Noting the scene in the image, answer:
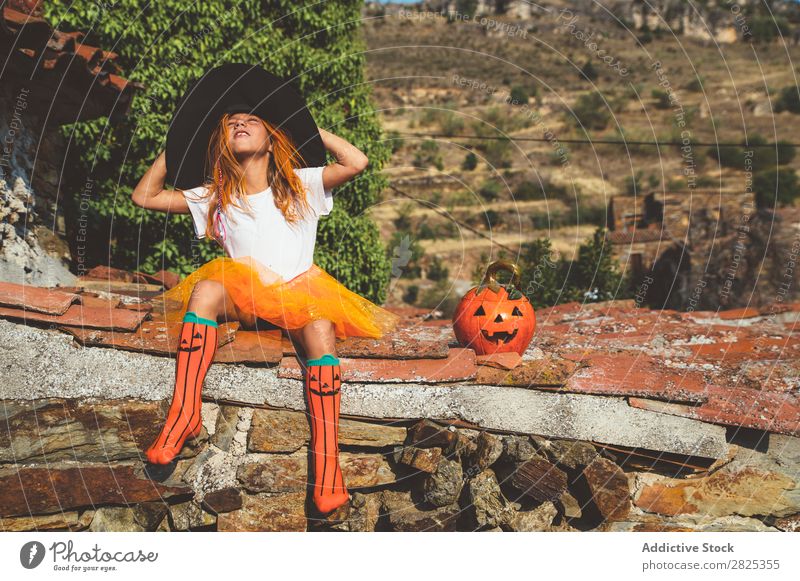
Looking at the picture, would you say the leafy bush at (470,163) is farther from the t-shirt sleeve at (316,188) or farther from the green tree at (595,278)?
the t-shirt sleeve at (316,188)

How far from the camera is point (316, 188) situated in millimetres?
3100

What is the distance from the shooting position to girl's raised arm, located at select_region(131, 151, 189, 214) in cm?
303

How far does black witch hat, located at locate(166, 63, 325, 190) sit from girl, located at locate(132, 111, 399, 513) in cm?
4

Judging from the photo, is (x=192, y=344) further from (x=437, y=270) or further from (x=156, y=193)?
(x=437, y=270)

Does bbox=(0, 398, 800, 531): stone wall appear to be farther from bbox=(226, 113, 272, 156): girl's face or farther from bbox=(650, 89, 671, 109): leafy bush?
bbox=(650, 89, 671, 109): leafy bush

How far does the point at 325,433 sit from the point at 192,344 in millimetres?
656

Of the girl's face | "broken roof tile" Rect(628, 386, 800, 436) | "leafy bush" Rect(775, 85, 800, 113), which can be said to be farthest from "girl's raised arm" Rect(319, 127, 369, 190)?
"leafy bush" Rect(775, 85, 800, 113)

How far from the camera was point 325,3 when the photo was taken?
6027 mm

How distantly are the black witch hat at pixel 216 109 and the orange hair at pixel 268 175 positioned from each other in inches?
1.9

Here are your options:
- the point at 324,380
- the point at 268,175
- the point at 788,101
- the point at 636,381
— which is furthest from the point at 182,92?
the point at 788,101

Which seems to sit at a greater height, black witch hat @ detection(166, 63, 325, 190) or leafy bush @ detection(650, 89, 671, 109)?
leafy bush @ detection(650, 89, 671, 109)

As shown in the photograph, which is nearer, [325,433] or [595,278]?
[325,433]

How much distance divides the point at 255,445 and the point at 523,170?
19.9 metres

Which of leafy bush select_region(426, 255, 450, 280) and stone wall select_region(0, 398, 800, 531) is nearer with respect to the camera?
stone wall select_region(0, 398, 800, 531)
